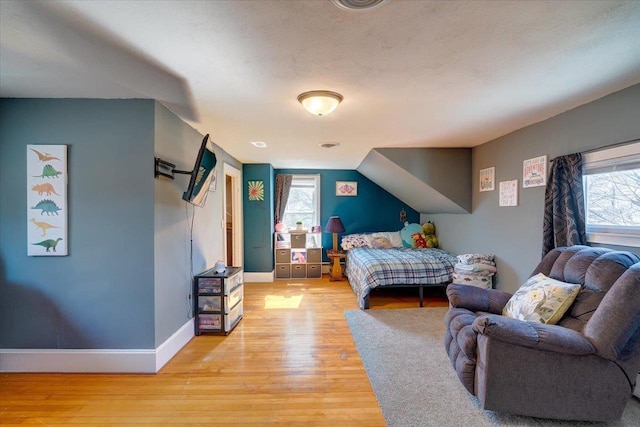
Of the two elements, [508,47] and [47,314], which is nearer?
[508,47]

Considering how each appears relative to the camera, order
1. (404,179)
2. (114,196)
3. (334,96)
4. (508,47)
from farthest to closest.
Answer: (404,179) < (114,196) < (334,96) < (508,47)

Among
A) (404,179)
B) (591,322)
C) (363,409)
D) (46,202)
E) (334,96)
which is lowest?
(363,409)

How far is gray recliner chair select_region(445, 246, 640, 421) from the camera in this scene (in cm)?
157

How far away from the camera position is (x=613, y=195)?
7.25 feet

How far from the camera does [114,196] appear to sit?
7.40 ft

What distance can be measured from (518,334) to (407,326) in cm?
166

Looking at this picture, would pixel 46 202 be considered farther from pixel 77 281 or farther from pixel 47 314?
pixel 47 314

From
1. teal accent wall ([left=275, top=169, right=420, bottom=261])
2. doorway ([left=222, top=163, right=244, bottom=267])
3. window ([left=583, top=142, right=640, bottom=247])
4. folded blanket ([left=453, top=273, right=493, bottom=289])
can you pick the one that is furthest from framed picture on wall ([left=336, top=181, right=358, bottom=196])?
window ([left=583, top=142, right=640, bottom=247])

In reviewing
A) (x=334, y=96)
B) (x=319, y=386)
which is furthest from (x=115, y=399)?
(x=334, y=96)

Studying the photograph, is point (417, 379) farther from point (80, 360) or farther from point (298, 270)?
point (298, 270)

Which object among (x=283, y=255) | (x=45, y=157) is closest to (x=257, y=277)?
(x=283, y=255)

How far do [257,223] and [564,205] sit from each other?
429 centimetres

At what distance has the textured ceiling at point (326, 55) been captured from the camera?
124cm

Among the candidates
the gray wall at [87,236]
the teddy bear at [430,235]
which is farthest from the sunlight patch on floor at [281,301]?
the teddy bear at [430,235]
